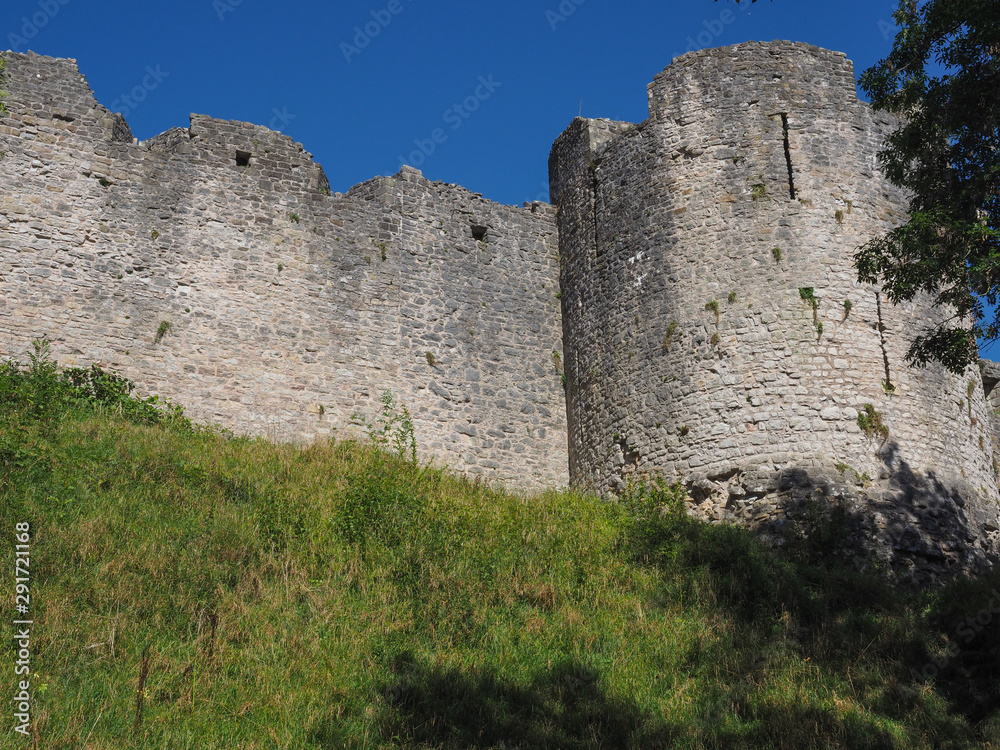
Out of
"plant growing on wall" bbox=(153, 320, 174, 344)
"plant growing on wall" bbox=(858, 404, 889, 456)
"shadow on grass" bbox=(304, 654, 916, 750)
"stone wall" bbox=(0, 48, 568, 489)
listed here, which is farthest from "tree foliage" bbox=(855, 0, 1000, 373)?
"plant growing on wall" bbox=(153, 320, 174, 344)

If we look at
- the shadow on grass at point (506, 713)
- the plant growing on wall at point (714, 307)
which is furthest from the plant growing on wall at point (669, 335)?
the shadow on grass at point (506, 713)

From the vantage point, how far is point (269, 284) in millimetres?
13984

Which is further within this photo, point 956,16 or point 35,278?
point 35,278

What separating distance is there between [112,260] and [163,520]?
5.12 m

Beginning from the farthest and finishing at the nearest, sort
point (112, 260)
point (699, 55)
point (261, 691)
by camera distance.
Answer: point (699, 55) < point (112, 260) < point (261, 691)

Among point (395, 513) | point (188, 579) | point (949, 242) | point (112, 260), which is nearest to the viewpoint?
point (188, 579)

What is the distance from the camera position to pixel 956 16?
9.25 m

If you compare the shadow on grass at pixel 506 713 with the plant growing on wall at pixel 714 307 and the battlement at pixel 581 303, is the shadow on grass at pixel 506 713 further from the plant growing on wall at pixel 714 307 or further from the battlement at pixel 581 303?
the plant growing on wall at pixel 714 307

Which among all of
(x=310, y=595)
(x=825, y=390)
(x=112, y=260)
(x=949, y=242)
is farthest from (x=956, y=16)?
(x=112, y=260)

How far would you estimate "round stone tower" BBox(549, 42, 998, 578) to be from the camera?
11.8 metres

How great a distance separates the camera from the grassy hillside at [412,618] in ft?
23.8

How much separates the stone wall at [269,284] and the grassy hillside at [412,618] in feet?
4.48

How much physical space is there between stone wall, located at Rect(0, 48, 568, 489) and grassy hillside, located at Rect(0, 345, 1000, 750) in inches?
53.8

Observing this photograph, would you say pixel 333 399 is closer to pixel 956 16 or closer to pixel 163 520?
pixel 163 520
